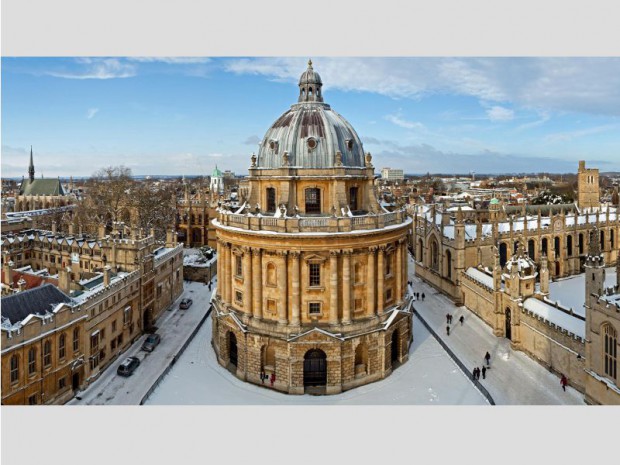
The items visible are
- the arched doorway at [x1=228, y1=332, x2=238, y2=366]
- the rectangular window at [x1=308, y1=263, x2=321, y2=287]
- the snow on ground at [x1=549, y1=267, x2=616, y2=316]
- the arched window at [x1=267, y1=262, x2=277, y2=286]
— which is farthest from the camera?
the snow on ground at [x1=549, y1=267, x2=616, y2=316]

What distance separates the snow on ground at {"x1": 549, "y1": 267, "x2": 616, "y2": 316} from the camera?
4379cm

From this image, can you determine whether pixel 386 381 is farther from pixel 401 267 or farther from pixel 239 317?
pixel 239 317

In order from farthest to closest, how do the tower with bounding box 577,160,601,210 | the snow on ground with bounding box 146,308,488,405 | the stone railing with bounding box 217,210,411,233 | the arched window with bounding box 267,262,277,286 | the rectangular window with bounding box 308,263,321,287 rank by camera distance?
the tower with bounding box 577,160,601,210, the arched window with bounding box 267,262,277,286, the rectangular window with bounding box 308,263,321,287, the stone railing with bounding box 217,210,411,233, the snow on ground with bounding box 146,308,488,405

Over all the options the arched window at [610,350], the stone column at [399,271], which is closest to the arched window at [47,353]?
the stone column at [399,271]

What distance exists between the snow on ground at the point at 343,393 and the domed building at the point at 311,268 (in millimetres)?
817

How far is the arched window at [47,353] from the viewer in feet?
84.4

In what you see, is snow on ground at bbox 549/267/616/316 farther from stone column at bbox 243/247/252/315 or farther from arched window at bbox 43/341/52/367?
arched window at bbox 43/341/52/367

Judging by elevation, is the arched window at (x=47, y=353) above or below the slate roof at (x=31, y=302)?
below

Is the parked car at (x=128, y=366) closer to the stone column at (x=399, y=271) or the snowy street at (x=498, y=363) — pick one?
the stone column at (x=399, y=271)

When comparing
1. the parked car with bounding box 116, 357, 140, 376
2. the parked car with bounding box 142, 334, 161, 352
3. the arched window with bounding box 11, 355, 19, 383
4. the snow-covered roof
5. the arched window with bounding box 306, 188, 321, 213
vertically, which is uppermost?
the arched window with bounding box 306, 188, 321, 213

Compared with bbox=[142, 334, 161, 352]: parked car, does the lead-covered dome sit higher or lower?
higher

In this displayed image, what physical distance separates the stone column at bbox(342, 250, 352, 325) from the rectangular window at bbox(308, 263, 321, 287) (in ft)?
5.31

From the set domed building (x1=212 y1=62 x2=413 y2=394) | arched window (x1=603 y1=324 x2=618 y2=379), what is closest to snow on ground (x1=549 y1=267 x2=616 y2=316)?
arched window (x1=603 y1=324 x2=618 y2=379)

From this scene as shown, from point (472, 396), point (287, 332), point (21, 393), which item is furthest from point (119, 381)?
point (472, 396)
